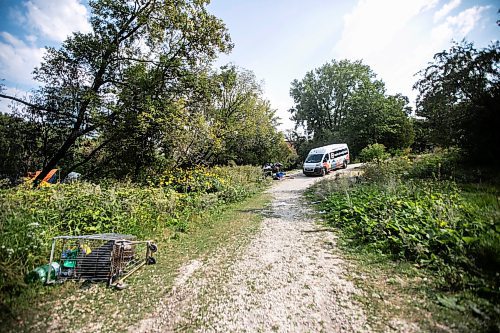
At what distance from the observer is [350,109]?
3681cm

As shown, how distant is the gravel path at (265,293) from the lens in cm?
260

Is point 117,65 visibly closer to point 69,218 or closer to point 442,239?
point 69,218

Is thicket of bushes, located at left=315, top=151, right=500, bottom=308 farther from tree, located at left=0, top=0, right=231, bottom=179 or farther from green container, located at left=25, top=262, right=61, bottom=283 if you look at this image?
tree, located at left=0, top=0, right=231, bottom=179

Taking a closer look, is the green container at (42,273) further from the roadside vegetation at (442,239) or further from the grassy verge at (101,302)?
the roadside vegetation at (442,239)

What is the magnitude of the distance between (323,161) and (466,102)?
33.0 feet

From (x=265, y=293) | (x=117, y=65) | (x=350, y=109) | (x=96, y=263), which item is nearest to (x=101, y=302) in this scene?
(x=96, y=263)

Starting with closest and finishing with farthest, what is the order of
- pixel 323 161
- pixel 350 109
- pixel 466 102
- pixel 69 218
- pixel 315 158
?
pixel 69 218
pixel 466 102
pixel 323 161
pixel 315 158
pixel 350 109

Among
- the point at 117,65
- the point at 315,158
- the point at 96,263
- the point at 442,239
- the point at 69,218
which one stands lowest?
the point at 442,239

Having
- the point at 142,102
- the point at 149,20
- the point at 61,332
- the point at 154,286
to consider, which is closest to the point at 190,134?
the point at 142,102

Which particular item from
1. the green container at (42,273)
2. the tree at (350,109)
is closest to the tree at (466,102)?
the green container at (42,273)

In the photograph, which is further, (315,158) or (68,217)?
(315,158)

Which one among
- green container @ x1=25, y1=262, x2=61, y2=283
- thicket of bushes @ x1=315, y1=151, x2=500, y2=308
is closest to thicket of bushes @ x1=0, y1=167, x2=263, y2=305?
green container @ x1=25, y1=262, x2=61, y2=283

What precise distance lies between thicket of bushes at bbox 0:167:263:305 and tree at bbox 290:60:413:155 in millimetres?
31808

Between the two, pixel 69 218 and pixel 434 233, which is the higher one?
pixel 69 218
